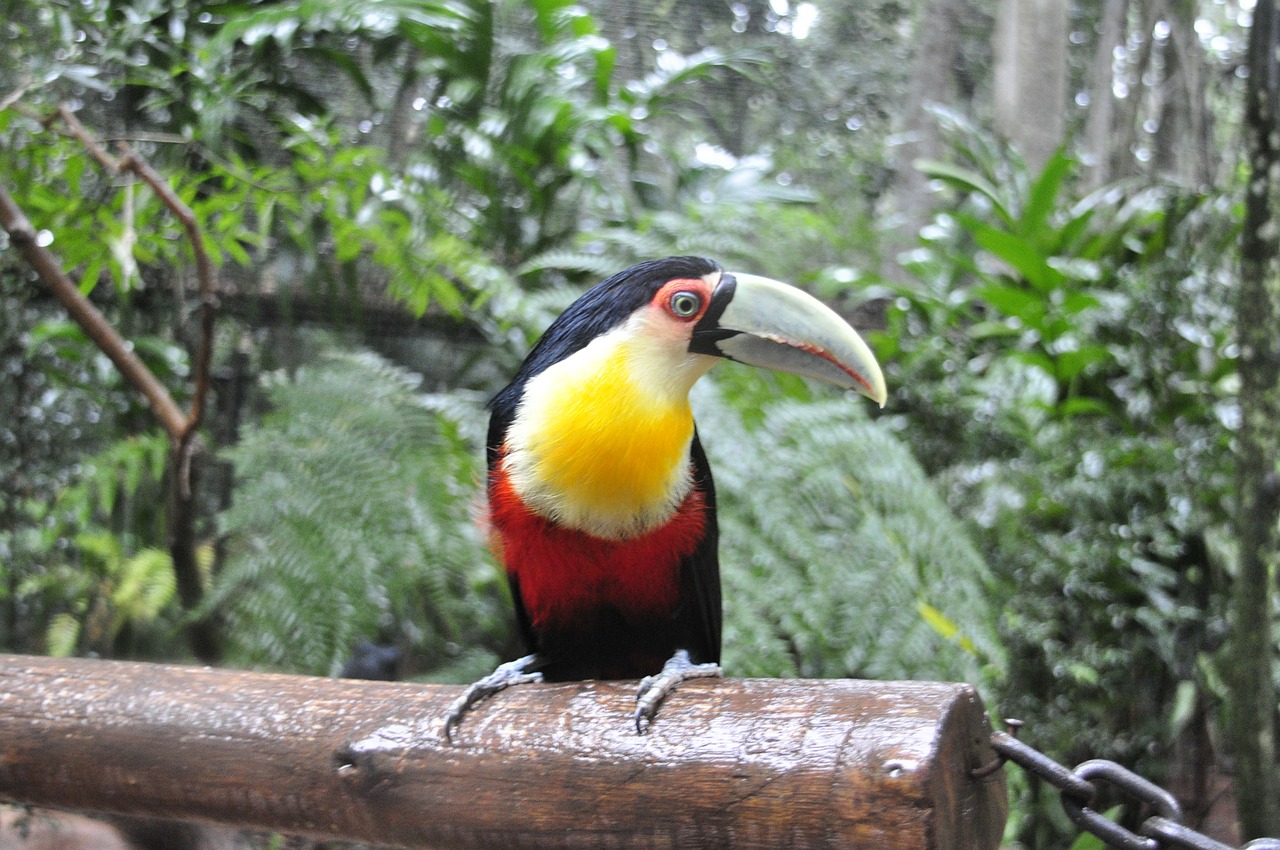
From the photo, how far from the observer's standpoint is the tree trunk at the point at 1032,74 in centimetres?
373

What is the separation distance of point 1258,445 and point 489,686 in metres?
1.34

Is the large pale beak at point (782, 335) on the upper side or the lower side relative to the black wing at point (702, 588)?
upper

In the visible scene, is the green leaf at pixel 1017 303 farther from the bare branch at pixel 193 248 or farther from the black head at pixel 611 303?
the bare branch at pixel 193 248

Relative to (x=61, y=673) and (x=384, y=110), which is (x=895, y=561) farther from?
(x=384, y=110)

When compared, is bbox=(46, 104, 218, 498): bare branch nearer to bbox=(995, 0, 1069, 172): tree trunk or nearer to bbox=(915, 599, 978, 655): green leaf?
bbox=(915, 599, 978, 655): green leaf

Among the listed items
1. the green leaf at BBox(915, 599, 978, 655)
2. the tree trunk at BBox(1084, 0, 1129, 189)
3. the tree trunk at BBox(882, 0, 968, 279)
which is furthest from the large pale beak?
the tree trunk at BBox(1084, 0, 1129, 189)

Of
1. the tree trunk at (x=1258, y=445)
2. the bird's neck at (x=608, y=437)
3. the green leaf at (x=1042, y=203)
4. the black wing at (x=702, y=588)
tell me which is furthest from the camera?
the green leaf at (x=1042, y=203)

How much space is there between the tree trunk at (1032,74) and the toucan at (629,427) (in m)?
3.00

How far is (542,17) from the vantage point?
3.13 m

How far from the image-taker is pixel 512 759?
3.30 feet

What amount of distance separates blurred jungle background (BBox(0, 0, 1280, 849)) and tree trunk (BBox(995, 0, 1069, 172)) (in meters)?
0.02

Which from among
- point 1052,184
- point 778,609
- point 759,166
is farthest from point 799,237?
point 778,609

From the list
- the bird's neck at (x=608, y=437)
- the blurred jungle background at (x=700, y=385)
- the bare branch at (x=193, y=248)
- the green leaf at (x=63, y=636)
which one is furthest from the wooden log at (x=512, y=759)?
the green leaf at (x=63, y=636)

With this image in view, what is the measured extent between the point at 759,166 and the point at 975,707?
8.57 ft
